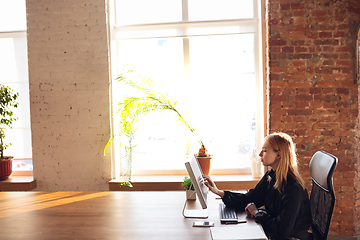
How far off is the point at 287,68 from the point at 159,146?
1.85 metres

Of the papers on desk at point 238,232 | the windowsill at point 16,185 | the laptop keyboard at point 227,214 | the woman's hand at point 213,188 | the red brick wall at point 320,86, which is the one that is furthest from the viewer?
the windowsill at point 16,185

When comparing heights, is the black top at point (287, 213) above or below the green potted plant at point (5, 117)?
below

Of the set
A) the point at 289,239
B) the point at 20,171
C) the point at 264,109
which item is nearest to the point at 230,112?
the point at 264,109

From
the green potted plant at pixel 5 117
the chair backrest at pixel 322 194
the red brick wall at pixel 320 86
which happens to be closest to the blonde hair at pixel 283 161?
the chair backrest at pixel 322 194

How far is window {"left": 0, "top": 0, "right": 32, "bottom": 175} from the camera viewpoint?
4.19 meters

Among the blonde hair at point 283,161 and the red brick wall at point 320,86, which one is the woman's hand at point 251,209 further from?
the red brick wall at point 320,86

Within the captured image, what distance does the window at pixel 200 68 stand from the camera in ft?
13.1

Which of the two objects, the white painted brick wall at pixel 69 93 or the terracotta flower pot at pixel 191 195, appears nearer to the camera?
the terracotta flower pot at pixel 191 195

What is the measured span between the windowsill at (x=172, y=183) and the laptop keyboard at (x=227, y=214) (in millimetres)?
1407

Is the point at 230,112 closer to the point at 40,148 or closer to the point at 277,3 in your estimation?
the point at 277,3

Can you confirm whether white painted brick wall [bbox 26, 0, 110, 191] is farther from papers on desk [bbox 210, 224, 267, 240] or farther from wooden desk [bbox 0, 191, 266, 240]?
papers on desk [bbox 210, 224, 267, 240]

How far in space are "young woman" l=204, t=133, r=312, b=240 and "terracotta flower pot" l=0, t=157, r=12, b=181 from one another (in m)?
3.02

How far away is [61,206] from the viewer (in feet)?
7.88

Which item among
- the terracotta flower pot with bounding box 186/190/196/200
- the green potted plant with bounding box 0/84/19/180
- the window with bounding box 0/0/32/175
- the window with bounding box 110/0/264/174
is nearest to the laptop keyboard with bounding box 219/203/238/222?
the terracotta flower pot with bounding box 186/190/196/200
